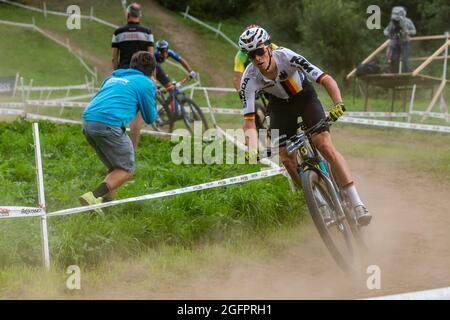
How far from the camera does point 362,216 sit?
638 centimetres

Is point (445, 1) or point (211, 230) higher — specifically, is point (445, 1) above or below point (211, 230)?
above

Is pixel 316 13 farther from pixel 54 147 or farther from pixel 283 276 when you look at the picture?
pixel 283 276

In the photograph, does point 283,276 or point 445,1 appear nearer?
point 283,276

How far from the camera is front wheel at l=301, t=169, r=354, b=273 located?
6.03 m

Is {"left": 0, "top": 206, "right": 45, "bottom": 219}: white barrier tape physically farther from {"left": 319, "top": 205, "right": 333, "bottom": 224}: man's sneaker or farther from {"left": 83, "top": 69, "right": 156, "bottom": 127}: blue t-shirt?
{"left": 319, "top": 205, "right": 333, "bottom": 224}: man's sneaker

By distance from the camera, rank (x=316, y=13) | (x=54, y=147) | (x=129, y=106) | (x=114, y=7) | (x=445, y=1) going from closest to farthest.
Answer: (x=129, y=106), (x=54, y=147), (x=316, y=13), (x=445, y=1), (x=114, y=7)

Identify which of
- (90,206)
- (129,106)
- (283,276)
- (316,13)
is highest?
(316,13)

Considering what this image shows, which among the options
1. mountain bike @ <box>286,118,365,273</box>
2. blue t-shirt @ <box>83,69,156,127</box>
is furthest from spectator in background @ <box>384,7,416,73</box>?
mountain bike @ <box>286,118,365,273</box>

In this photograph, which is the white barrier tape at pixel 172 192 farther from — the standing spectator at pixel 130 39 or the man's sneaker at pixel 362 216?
the standing spectator at pixel 130 39

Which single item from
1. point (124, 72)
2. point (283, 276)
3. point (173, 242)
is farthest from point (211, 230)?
point (124, 72)

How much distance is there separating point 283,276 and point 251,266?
0.37 meters

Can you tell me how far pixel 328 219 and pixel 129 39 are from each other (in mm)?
6390
